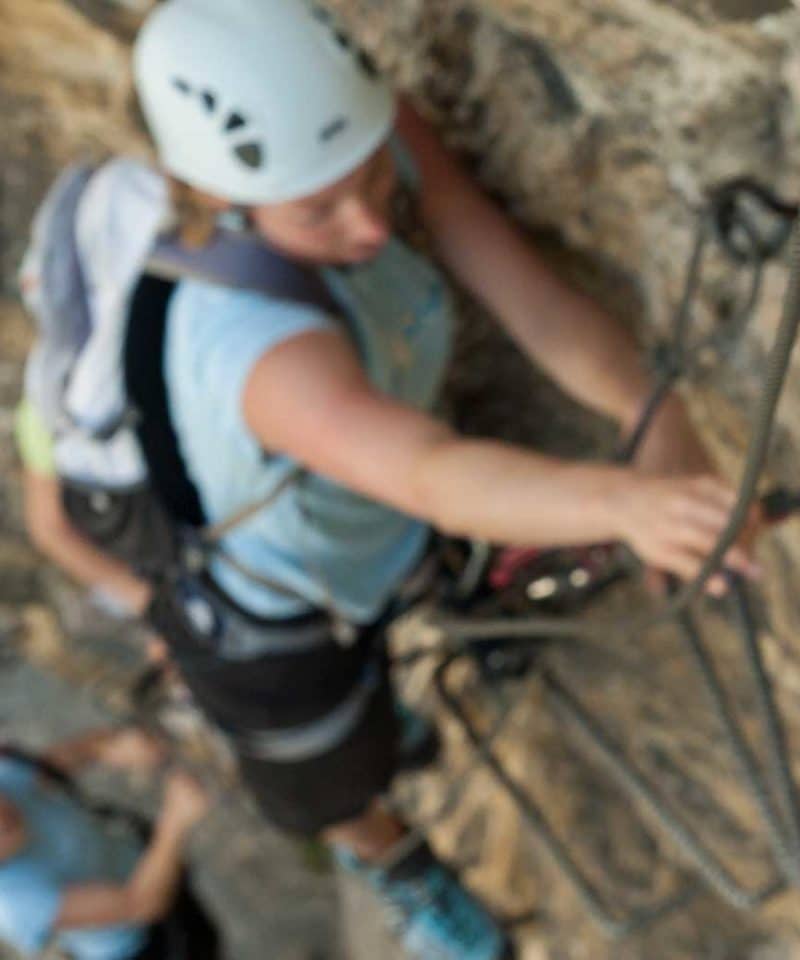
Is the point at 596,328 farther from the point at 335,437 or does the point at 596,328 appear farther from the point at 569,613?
the point at 569,613

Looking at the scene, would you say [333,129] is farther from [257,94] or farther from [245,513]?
[245,513]

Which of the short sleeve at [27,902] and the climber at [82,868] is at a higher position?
the short sleeve at [27,902]

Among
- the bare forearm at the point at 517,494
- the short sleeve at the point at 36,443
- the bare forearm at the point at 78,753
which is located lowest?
the bare forearm at the point at 78,753

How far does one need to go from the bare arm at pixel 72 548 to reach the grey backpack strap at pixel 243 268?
0.54 meters

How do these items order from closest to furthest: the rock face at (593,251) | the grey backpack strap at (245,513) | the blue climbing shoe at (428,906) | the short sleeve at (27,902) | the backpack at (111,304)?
1. the rock face at (593,251)
2. the backpack at (111,304)
3. the grey backpack strap at (245,513)
4. the short sleeve at (27,902)
5. the blue climbing shoe at (428,906)

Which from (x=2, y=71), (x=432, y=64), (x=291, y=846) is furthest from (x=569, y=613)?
(x=291, y=846)

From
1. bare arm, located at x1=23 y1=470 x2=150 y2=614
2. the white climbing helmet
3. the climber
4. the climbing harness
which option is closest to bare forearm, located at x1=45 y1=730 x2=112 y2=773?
the climber

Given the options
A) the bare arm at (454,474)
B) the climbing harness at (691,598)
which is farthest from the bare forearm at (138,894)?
the bare arm at (454,474)

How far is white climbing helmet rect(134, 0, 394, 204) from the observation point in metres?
1.37

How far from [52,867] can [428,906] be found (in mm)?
684

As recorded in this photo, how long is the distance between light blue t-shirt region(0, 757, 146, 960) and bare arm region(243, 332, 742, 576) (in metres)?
1.24

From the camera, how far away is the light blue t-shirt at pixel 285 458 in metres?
1.39

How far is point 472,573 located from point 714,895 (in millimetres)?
788

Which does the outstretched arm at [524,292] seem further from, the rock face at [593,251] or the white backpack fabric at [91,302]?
the white backpack fabric at [91,302]
